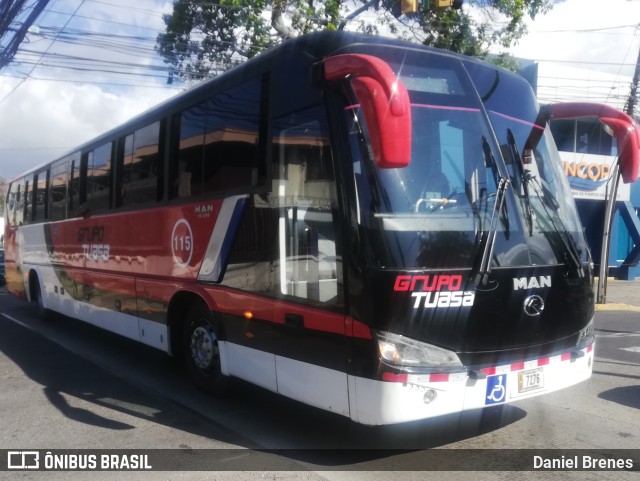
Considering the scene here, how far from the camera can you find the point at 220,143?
6207mm

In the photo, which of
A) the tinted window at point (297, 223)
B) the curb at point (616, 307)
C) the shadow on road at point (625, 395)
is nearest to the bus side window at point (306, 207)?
the tinted window at point (297, 223)

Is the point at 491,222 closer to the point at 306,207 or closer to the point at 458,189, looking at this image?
the point at 458,189

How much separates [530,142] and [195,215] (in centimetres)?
336

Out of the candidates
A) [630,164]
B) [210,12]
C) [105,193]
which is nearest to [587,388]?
[630,164]

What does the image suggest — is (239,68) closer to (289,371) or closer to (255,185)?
(255,185)

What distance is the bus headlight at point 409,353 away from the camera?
418 cm

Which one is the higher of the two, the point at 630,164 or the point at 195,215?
the point at 630,164

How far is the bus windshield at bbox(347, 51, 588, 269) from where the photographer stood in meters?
4.34

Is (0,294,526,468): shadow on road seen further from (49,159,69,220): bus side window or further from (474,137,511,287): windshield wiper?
(49,159,69,220): bus side window

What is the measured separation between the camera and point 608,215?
1452 cm

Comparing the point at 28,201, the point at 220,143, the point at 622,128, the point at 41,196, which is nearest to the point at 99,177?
the point at 41,196

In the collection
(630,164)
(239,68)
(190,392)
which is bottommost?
(190,392)

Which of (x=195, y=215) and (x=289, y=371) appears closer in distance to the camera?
(x=289, y=371)

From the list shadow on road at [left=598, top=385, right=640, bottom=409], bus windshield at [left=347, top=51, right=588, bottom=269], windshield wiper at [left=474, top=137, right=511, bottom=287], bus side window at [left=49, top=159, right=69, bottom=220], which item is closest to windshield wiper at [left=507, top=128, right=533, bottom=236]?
bus windshield at [left=347, top=51, right=588, bottom=269]
